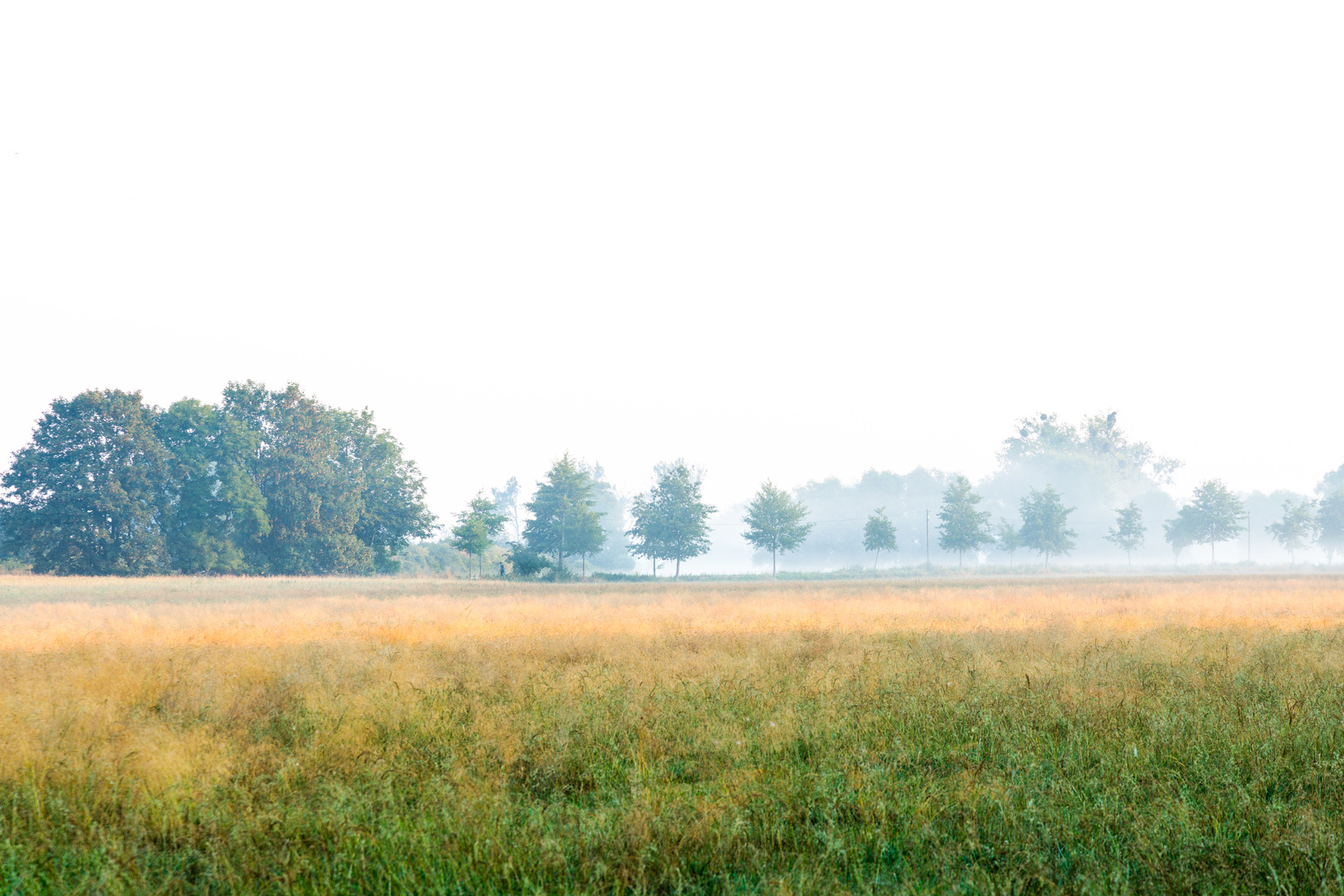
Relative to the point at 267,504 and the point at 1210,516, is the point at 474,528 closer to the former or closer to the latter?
the point at 267,504

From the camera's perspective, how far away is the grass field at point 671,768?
378cm

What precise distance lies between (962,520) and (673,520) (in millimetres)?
29711

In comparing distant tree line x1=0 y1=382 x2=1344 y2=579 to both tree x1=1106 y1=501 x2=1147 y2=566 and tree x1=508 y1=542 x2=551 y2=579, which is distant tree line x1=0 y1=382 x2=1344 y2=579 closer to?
tree x1=508 y1=542 x2=551 y2=579

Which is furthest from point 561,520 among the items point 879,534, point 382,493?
point 879,534

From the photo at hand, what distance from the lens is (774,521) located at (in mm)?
62844

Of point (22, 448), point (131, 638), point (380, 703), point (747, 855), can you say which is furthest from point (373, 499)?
point (747, 855)

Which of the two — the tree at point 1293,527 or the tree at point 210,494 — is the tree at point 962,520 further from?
the tree at point 210,494

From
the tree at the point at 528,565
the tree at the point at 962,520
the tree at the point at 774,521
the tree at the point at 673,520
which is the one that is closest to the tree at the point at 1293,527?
the tree at the point at 962,520

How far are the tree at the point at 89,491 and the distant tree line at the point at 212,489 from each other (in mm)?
74

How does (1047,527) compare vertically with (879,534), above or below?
above

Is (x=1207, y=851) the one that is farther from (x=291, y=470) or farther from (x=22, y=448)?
(x=22, y=448)

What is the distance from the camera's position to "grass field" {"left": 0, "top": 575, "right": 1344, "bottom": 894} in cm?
378

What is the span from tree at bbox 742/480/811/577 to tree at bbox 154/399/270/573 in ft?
123

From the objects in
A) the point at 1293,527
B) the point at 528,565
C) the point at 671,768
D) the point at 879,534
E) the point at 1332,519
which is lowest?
the point at 528,565
